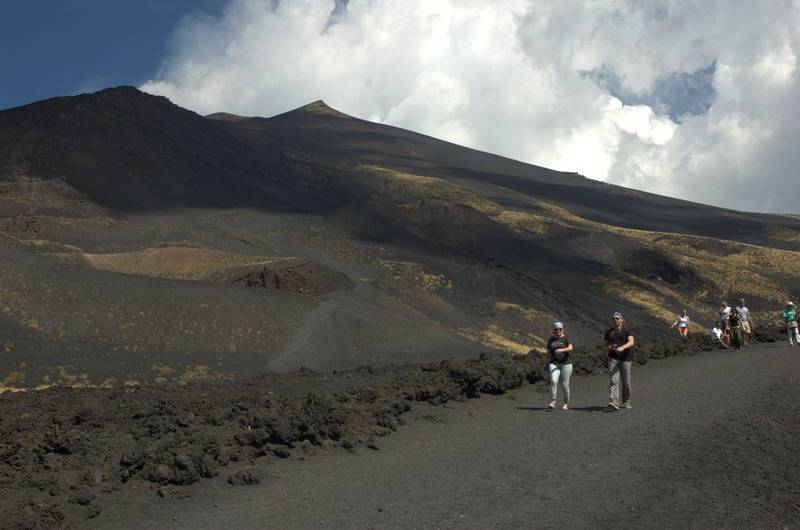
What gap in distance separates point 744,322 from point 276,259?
26.1 m

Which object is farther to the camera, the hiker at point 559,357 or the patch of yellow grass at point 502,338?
the patch of yellow grass at point 502,338

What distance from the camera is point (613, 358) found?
13.7 metres

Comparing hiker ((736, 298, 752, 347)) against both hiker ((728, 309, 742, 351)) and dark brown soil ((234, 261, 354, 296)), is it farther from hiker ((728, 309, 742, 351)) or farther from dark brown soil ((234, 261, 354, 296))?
dark brown soil ((234, 261, 354, 296))

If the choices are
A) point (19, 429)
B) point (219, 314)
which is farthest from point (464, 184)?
point (19, 429)

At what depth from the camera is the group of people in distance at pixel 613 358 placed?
44.6ft

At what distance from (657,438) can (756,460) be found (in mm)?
1657

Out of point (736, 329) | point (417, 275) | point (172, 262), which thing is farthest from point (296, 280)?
point (736, 329)

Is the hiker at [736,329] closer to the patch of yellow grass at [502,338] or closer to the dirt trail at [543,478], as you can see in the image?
the patch of yellow grass at [502,338]

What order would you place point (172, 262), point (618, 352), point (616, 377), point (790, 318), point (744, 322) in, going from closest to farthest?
point (618, 352), point (616, 377), point (790, 318), point (744, 322), point (172, 262)

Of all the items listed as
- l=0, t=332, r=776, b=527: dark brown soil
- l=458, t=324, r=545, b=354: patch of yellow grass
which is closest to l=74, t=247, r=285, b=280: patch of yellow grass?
l=458, t=324, r=545, b=354: patch of yellow grass

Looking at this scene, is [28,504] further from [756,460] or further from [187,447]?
[756,460]

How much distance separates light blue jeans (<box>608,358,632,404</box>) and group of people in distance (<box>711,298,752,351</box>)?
14736mm

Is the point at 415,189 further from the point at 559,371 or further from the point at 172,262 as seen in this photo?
the point at 559,371

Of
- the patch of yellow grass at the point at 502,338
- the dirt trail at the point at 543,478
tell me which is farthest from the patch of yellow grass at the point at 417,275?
the dirt trail at the point at 543,478
